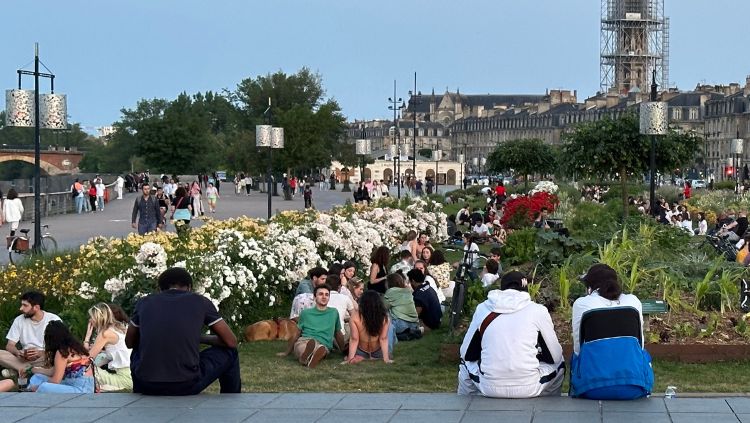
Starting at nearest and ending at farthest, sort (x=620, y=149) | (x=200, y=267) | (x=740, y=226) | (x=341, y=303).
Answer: (x=341, y=303), (x=200, y=267), (x=740, y=226), (x=620, y=149)

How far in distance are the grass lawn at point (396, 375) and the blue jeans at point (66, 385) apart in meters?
1.40

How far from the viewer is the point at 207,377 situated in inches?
365

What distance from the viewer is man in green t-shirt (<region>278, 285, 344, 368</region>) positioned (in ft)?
43.5

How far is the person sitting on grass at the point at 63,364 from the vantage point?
34.4 feet

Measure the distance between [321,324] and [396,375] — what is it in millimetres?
1342

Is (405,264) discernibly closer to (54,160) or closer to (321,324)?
(321,324)

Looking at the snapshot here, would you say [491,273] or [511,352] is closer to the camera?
[511,352]

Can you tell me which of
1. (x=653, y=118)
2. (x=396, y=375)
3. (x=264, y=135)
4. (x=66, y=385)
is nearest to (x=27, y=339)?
(x=66, y=385)

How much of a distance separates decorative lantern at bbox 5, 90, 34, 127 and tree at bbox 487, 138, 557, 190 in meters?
43.3

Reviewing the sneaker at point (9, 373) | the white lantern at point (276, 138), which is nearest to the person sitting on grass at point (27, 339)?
the sneaker at point (9, 373)

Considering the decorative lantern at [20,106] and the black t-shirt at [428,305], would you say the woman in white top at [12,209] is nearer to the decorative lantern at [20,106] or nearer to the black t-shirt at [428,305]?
the decorative lantern at [20,106]

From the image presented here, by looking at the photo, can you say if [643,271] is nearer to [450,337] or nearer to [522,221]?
[450,337]

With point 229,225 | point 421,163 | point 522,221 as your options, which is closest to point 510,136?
point 421,163

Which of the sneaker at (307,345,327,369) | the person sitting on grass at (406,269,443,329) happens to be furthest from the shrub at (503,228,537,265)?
the sneaker at (307,345,327,369)
